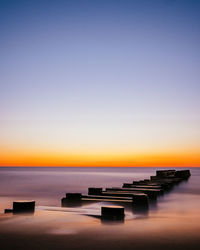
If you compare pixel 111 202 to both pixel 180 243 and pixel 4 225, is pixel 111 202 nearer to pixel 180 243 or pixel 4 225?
pixel 4 225

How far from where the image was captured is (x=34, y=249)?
22.4ft

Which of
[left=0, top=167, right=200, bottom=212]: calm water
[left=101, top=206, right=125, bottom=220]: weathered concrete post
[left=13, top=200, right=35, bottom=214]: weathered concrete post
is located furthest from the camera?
[left=0, top=167, right=200, bottom=212]: calm water

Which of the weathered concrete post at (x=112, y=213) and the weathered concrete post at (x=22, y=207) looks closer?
the weathered concrete post at (x=112, y=213)

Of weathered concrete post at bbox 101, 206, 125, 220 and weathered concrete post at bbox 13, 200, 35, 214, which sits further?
weathered concrete post at bbox 13, 200, 35, 214

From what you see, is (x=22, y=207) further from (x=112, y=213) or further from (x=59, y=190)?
(x=59, y=190)

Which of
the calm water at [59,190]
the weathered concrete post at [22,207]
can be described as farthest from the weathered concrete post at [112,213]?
the calm water at [59,190]

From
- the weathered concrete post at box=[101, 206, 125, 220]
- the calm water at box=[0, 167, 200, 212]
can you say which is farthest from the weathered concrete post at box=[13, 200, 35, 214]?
the calm water at box=[0, 167, 200, 212]

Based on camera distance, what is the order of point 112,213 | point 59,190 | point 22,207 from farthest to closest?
point 59,190
point 22,207
point 112,213

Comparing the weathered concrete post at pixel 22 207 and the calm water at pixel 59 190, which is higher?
the weathered concrete post at pixel 22 207

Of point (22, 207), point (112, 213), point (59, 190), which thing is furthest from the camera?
point (59, 190)

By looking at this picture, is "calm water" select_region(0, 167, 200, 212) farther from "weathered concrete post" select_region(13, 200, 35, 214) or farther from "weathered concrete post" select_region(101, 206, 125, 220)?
"weathered concrete post" select_region(13, 200, 35, 214)

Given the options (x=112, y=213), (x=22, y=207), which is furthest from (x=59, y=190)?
(x=112, y=213)

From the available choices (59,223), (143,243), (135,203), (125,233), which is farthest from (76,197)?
(143,243)

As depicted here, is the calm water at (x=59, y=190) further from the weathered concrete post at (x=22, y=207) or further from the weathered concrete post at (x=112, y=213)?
the weathered concrete post at (x=22, y=207)
